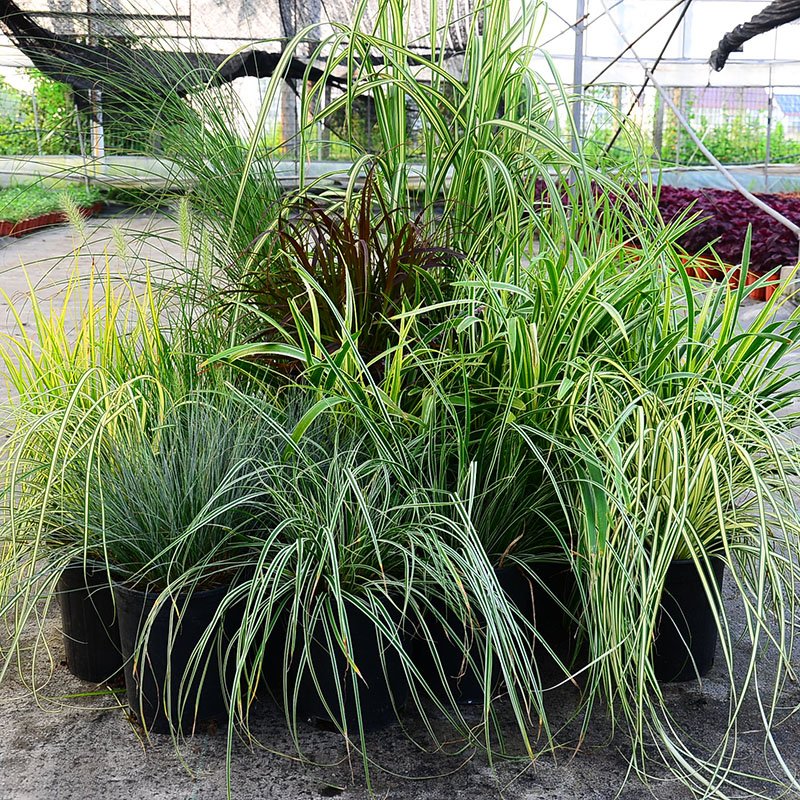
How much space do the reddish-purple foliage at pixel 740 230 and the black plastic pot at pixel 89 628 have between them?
4.30m

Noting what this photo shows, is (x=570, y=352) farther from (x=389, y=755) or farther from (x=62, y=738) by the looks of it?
(x=62, y=738)

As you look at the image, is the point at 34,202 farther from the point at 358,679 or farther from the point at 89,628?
the point at 358,679

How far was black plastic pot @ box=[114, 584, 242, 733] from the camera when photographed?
51.5 inches

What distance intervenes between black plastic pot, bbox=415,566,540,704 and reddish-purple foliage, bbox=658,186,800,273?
13.2 feet

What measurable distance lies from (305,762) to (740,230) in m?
5.61

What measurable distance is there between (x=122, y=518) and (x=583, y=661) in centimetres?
83

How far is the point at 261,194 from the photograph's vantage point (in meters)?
2.05

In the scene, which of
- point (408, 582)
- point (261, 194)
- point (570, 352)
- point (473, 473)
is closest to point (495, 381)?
point (570, 352)

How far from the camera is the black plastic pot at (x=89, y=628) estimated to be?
146cm

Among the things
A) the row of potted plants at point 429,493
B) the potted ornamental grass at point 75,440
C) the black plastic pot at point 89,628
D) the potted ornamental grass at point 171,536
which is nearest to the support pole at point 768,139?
the row of potted plants at point 429,493

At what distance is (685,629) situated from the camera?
1493 mm

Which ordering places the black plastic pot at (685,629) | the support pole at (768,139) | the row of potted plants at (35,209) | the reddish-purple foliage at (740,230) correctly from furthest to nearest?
the support pole at (768,139), the row of potted plants at (35,209), the reddish-purple foliage at (740,230), the black plastic pot at (685,629)

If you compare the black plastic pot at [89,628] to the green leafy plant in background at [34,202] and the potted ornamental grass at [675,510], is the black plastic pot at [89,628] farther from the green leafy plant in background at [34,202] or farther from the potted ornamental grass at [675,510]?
the green leafy plant in background at [34,202]

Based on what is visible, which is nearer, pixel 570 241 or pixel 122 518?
pixel 122 518
